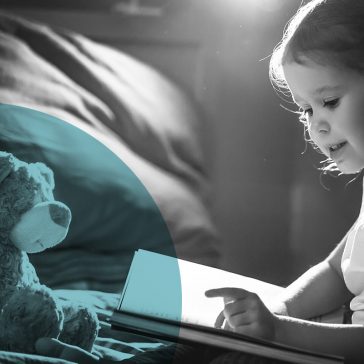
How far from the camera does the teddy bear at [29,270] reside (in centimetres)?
50

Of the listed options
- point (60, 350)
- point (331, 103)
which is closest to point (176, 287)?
point (60, 350)

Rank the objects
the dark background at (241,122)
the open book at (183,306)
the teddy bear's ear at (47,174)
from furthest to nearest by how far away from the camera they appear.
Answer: the dark background at (241,122) → the teddy bear's ear at (47,174) → the open book at (183,306)

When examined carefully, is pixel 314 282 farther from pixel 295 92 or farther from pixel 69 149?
pixel 69 149

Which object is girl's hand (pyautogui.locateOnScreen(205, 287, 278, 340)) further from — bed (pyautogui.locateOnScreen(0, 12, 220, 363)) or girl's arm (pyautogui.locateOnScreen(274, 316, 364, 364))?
bed (pyautogui.locateOnScreen(0, 12, 220, 363))

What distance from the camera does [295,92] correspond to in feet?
1.98

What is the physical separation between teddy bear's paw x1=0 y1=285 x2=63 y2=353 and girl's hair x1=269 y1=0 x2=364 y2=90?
345mm

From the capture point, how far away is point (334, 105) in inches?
22.8

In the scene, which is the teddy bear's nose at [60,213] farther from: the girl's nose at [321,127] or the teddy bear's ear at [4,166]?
the girl's nose at [321,127]

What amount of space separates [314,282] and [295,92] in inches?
8.4

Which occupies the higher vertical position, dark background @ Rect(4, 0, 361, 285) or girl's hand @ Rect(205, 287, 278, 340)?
dark background @ Rect(4, 0, 361, 285)

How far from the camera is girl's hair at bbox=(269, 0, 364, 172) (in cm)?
57

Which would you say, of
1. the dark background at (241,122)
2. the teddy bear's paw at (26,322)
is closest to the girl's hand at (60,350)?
the teddy bear's paw at (26,322)

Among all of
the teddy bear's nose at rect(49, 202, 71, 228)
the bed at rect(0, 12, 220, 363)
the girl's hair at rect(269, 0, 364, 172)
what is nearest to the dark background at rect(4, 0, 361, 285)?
the bed at rect(0, 12, 220, 363)
